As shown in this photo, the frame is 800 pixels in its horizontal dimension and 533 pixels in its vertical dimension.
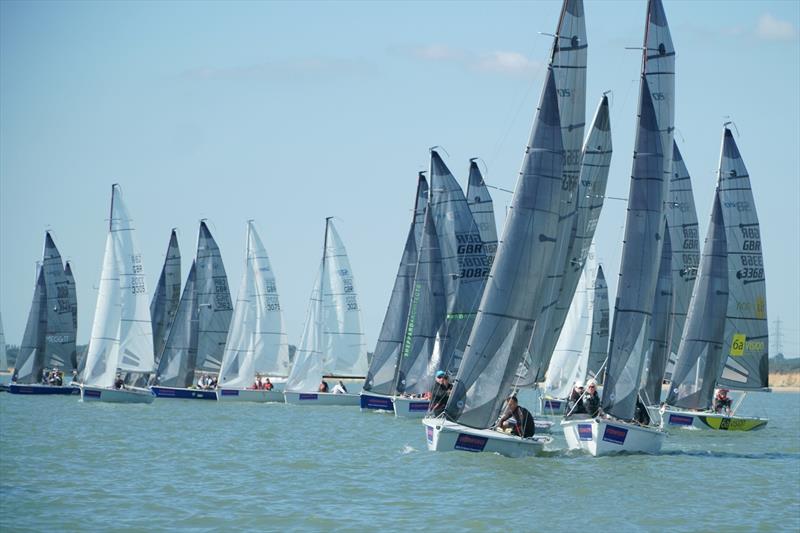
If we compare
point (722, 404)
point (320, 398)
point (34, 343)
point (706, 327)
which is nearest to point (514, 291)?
point (706, 327)

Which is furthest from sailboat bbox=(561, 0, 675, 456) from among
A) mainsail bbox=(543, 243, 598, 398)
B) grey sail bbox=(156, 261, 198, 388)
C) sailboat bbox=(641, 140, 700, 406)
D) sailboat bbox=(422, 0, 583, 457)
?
grey sail bbox=(156, 261, 198, 388)

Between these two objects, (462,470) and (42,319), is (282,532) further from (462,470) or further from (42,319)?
(42,319)

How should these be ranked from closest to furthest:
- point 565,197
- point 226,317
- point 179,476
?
point 179,476
point 565,197
point 226,317

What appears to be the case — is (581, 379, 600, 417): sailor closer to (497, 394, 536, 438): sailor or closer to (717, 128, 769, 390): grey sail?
(497, 394, 536, 438): sailor

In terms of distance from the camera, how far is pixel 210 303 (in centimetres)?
6203

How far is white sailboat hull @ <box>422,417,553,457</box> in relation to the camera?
28.4 m

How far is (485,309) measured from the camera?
29.9 m

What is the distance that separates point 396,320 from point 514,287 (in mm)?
21546

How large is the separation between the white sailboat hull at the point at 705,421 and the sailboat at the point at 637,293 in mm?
11642

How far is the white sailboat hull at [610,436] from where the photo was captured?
A: 29859mm

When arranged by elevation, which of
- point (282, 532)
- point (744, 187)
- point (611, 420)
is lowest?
point (282, 532)

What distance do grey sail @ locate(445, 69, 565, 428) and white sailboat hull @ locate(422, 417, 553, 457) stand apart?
728mm

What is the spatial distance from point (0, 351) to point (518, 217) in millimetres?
50781

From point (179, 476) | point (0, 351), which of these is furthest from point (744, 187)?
point (0, 351)
